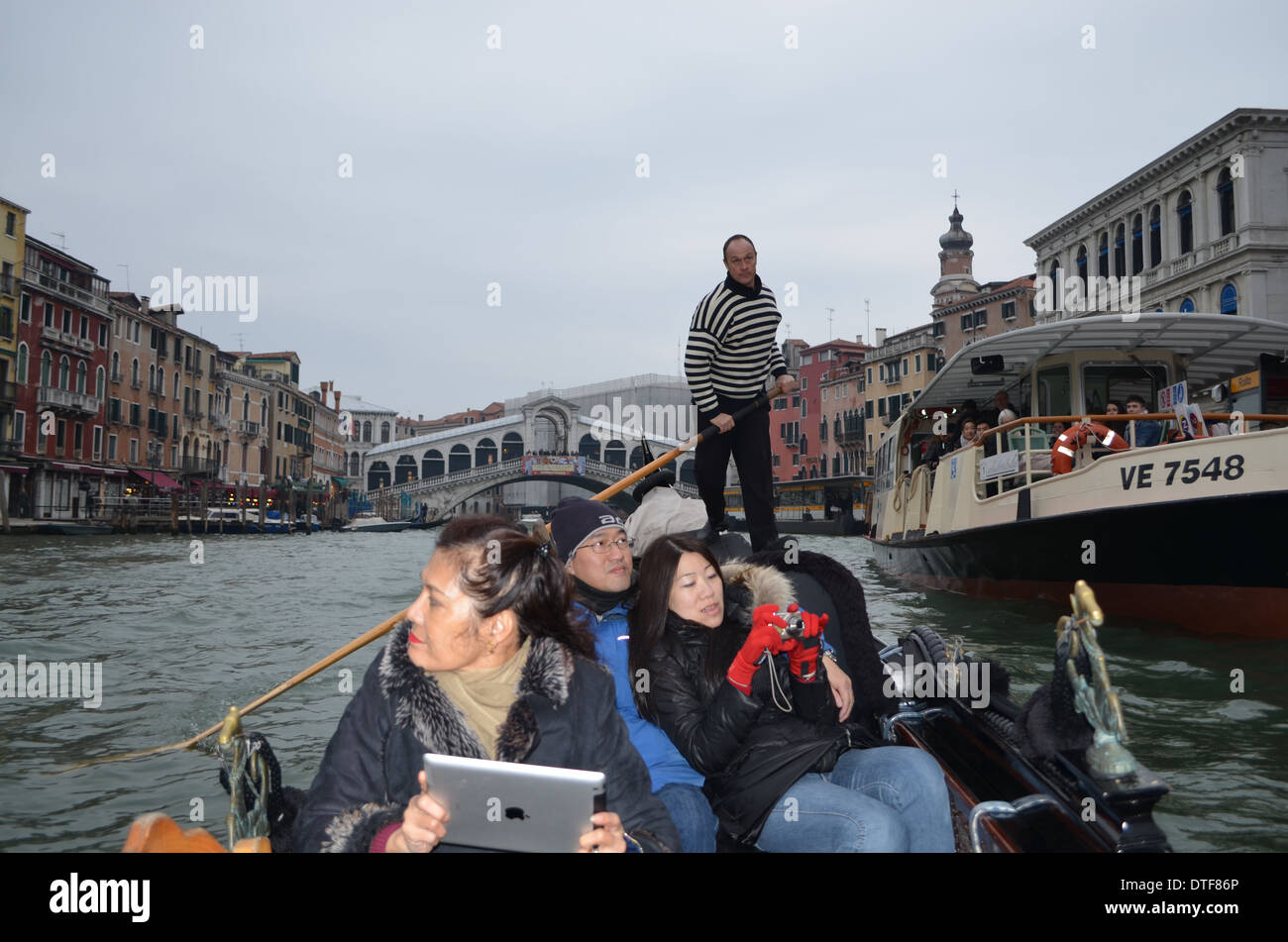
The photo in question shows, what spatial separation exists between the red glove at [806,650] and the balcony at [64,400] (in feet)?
101

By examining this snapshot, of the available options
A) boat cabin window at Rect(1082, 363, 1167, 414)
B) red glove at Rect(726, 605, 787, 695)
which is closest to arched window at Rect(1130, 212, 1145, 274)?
boat cabin window at Rect(1082, 363, 1167, 414)

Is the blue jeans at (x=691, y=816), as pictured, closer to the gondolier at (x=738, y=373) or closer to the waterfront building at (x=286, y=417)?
the gondolier at (x=738, y=373)

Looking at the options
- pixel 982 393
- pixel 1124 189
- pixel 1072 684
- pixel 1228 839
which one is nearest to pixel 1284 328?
pixel 982 393

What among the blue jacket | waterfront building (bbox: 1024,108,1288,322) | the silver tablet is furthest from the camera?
waterfront building (bbox: 1024,108,1288,322)

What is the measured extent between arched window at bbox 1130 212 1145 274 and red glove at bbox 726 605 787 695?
1055 inches

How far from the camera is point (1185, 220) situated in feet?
75.1

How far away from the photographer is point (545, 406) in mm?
55531

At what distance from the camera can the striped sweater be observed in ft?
13.1

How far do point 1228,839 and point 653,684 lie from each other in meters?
2.23

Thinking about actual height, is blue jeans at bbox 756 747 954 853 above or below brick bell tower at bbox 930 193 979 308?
below

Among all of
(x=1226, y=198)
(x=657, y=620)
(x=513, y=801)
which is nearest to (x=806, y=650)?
(x=657, y=620)

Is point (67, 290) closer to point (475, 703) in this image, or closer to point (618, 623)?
point (618, 623)

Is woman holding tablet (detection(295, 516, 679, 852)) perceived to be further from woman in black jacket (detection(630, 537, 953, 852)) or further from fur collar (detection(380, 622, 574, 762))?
woman in black jacket (detection(630, 537, 953, 852))
